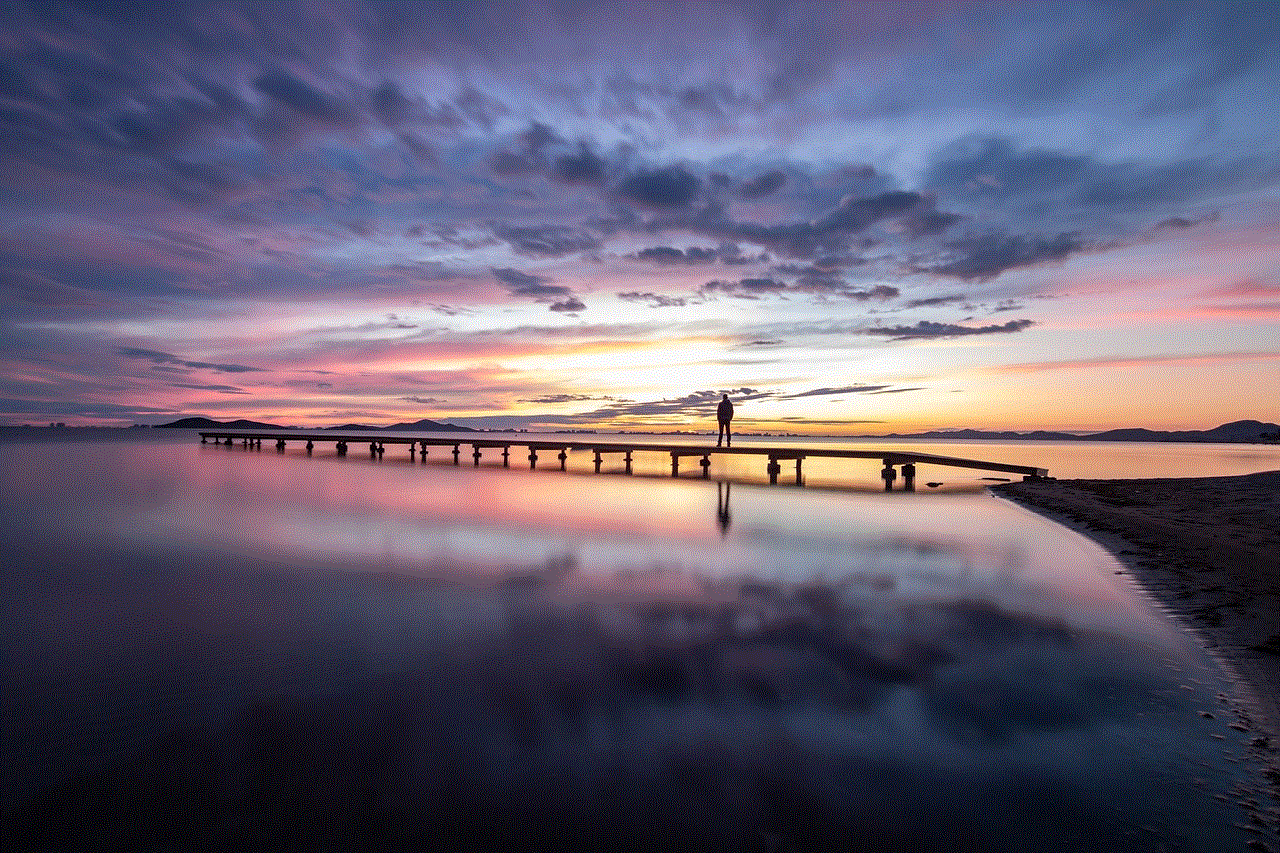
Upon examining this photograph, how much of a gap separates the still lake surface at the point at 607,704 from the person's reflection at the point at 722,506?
16.5 feet

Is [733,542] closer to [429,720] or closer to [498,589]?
[498,589]

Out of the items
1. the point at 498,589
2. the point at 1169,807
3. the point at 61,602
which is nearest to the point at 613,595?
the point at 498,589

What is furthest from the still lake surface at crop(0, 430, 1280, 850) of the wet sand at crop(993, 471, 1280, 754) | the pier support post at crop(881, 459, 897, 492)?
the pier support post at crop(881, 459, 897, 492)

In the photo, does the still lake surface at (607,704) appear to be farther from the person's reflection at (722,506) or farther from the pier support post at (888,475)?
the pier support post at (888,475)

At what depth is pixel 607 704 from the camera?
5.83 meters

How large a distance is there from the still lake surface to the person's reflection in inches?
198

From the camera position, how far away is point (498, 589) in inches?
410

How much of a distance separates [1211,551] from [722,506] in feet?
43.8

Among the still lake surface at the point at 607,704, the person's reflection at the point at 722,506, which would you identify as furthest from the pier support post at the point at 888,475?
the still lake surface at the point at 607,704

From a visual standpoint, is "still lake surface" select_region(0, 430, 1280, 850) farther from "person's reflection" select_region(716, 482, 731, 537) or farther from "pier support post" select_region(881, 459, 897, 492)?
"pier support post" select_region(881, 459, 897, 492)

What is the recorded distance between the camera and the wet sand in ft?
23.1

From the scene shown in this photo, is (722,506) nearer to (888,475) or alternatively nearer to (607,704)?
(888,475)

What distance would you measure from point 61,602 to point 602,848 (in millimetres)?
10096

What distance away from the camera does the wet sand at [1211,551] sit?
703cm
